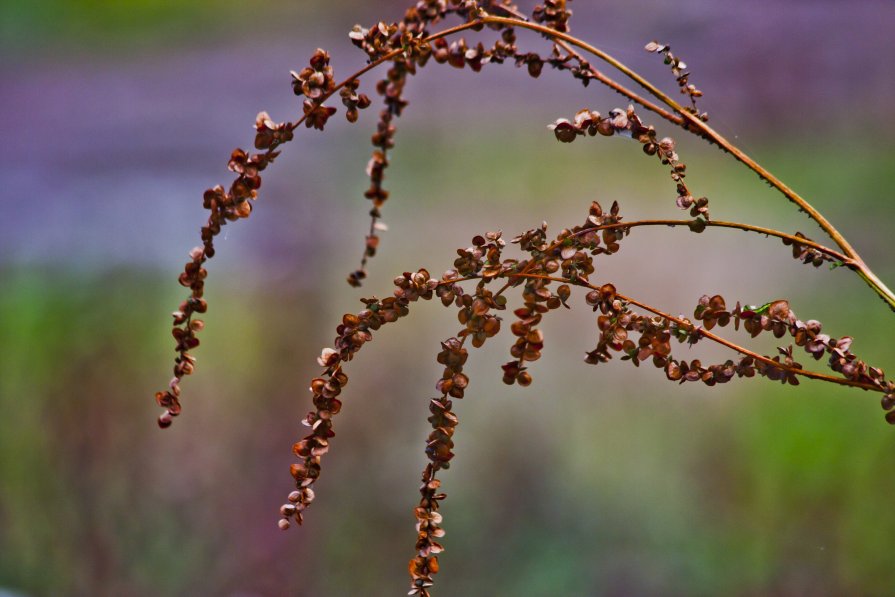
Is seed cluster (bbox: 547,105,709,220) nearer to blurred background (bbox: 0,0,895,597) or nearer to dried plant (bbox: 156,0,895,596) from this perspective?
dried plant (bbox: 156,0,895,596)

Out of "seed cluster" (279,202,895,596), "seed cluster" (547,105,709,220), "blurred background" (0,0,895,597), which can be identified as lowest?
"seed cluster" (279,202,895,596)

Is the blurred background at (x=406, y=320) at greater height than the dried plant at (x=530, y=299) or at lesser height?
greater

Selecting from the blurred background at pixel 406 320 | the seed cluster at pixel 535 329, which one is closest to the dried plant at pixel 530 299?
the seed cluster at pixel 535 329

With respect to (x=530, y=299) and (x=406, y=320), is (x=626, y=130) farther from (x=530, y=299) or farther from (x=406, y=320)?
(x=406, y=320)

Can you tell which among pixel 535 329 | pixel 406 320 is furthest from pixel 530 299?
pixel 406 320

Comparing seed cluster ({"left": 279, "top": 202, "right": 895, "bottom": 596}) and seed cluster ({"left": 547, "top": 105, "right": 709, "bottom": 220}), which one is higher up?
seed cluster ({"left": 547, "top": 105, "right": 709, "bottom": 220})

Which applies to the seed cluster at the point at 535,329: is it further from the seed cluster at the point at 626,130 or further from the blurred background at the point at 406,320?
the blurred background at the point at 406,320

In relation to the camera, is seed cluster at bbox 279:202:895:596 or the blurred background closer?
seed cluster at bbox 279:202:895:596

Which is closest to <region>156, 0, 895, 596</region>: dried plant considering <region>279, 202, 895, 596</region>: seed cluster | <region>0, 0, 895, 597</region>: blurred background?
<region>279, 202, 895, 596</region>: seed cluster

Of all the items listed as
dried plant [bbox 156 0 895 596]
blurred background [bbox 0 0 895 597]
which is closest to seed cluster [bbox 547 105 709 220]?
dried plant [bbox 156 0 895 596]
